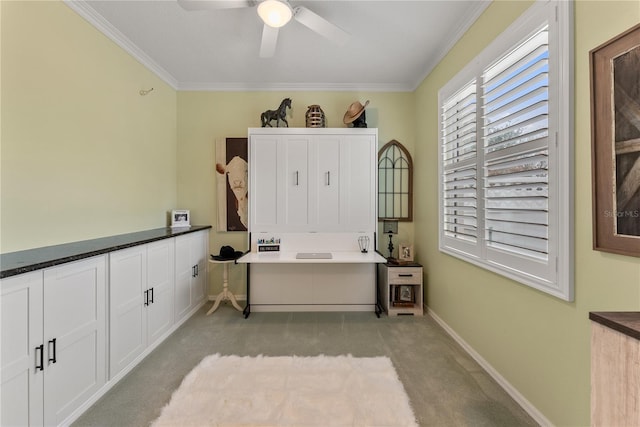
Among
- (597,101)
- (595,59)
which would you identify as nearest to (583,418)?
(597,101)

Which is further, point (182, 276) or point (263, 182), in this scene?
point (263, 182)

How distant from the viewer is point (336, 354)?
92.0 inches

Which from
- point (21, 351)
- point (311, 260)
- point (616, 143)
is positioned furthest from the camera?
point (311, 260)

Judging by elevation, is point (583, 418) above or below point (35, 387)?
below

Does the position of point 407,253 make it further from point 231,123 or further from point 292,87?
point 231,123

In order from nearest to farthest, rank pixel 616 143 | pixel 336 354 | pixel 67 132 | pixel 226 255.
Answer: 1. pixel 616 143
2. pixel 67 132
3. pixel 336 354
4. pixel 226 255

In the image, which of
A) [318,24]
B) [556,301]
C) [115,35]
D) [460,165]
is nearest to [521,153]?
[460,165]

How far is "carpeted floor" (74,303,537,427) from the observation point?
1692mm

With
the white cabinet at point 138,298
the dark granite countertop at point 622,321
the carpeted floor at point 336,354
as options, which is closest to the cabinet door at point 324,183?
the carpeted floor at point 336,354

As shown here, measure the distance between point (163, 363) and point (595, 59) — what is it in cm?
→ 332

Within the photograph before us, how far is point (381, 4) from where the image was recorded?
2135 mm

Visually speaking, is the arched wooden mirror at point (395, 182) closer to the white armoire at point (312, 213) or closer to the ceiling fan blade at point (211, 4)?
the white armoire at point (312, 213)

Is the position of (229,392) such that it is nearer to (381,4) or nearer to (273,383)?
(273,383)

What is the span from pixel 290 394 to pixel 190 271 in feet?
6.18
